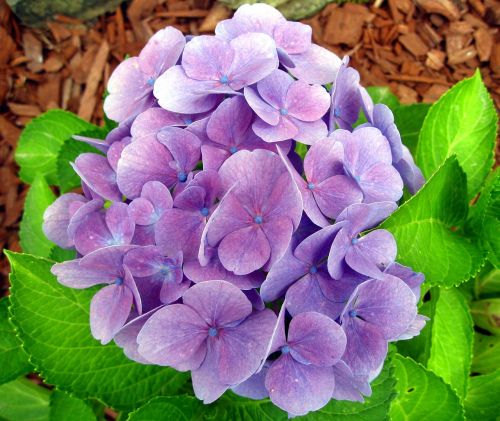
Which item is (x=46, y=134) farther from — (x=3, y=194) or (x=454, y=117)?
(x=454, y=117)

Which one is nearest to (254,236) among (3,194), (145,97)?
(145,97)

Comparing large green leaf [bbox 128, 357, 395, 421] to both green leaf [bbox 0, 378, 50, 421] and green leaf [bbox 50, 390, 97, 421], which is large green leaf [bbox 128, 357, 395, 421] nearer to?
green leaf [bbox 50, 390, 97, 421]

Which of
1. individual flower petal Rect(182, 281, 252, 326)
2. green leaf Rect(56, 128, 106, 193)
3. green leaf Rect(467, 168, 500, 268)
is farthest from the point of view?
green leaf Rect(56, 128, 106, 193)

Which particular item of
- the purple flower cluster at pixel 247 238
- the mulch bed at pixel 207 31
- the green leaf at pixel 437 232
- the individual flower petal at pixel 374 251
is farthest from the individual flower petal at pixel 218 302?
the mulch bed at pixel 207 31

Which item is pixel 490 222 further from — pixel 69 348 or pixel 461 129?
pixel 69 348

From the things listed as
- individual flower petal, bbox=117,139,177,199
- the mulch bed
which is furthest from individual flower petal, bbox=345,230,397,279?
the mulch bed
